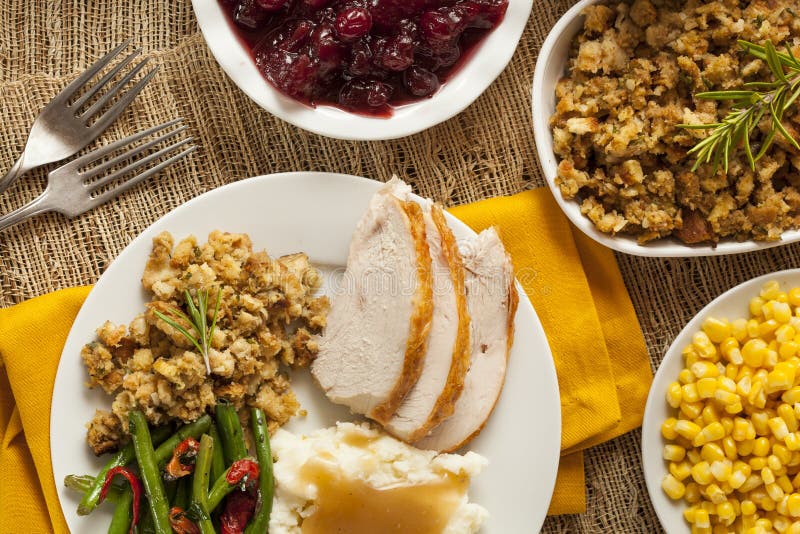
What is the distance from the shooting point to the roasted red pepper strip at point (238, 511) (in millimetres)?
3469

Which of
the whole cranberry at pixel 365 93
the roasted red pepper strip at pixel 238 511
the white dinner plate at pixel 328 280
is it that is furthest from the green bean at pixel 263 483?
the whole cranberry at pixel 365 93

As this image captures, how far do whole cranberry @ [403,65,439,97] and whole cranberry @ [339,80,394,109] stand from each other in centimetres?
9

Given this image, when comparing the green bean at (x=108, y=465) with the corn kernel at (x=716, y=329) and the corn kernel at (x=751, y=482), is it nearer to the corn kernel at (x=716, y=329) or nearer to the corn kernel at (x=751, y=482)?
the corn kernel at (x=716, y=329)

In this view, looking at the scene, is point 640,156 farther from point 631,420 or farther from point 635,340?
point 631,420

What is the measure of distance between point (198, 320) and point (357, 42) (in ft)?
4.67

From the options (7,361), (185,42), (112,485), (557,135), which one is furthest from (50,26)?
(557,135)

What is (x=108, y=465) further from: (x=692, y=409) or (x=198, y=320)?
(x=692, y=409)

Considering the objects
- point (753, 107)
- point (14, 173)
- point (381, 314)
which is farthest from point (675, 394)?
point (14, 173)

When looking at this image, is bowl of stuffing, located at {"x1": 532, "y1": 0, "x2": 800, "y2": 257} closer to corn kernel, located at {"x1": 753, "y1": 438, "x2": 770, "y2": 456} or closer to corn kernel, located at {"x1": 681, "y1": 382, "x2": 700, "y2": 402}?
corn kernel, located at {"x1": 681, "y1": 382, "x2": 700, "y2": 402}

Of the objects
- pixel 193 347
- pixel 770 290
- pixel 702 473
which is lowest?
pixel 702 473

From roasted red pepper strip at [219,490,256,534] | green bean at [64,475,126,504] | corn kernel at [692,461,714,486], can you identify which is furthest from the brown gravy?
corn kernel at [692,461,714,486]

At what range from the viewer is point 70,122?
12.3 feet

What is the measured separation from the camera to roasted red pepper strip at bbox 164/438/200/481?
3373 millimetres

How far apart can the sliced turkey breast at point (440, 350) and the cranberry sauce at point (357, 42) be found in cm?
63
